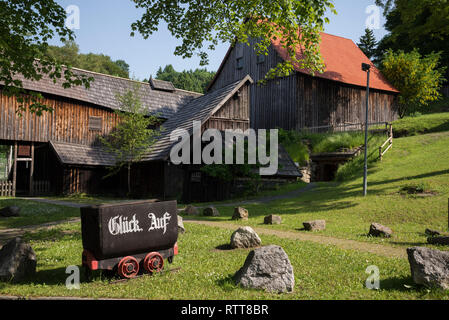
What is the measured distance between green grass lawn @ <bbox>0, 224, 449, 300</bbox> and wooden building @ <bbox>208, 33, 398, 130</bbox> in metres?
25.8

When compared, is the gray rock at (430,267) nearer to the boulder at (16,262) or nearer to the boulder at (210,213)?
the boulder at (16,262)

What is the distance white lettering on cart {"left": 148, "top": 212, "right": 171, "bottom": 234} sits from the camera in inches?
325

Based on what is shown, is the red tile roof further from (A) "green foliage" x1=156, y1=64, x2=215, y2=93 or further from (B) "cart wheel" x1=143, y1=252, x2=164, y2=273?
(A) "green foliage" x1=156, y1=64, x2=215, y2=93

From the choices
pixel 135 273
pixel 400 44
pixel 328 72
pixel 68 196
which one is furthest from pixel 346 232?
pixel 400 44

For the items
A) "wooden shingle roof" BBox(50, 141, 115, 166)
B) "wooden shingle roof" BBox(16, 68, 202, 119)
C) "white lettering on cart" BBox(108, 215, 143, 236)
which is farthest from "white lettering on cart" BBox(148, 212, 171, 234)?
"wooden shingle roof" BBox(16, 68, 202, 119)

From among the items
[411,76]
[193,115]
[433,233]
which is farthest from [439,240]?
[411,76]

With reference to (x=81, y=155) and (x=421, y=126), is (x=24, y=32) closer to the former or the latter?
(x=81, y=155)

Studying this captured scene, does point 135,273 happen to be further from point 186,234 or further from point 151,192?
point 151,192

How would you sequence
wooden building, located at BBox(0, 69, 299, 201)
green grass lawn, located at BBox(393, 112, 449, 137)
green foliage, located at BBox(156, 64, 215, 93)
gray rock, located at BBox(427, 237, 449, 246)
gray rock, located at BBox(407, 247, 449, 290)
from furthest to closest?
1. green foliage, located at BBox(156, 64, 215, 93)
2. green grass lawn, located at BBox(393, 112, 449, 137)
3. wooden building, located at BBox(0, 69, 299, 201)
4. gray rock, located at BBox(427, 237, 449, 246)
5. gray rock, located at BBox(407, 247, 449, 290)

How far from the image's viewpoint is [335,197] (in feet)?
68.7

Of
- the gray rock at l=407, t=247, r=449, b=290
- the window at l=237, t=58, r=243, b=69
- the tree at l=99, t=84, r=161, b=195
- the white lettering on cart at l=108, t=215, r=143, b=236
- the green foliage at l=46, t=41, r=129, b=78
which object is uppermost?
the green foliage at l=46, t=41, r=129, b=78

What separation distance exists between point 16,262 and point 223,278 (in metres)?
4.70

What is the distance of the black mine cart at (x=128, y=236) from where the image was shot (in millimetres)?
7605

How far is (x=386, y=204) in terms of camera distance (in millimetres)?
17656
